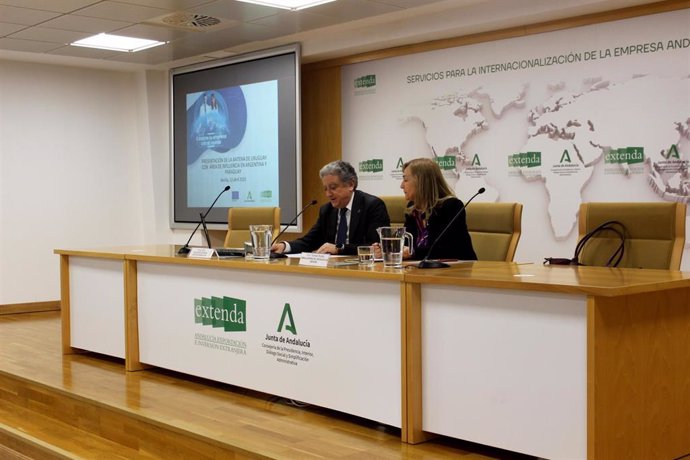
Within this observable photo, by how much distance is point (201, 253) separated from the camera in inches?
163

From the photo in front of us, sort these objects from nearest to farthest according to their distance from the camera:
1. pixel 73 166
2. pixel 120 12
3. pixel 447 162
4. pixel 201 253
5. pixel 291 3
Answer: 1. pixel 201 253
2. pixel 291 3
3. pixel 120 12
4. pixel 447 162
5. pixel 73 166

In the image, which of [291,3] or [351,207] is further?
[291,3]

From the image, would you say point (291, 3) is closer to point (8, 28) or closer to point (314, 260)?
point (8, 28)

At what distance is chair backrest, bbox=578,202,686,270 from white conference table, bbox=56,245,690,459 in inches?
28.6

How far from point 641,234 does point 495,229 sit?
0.75 metres

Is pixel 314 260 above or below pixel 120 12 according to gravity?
below

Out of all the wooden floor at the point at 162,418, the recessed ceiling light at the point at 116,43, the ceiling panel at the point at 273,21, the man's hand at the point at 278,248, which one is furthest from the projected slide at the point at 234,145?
the man's hand at the point at 278,248

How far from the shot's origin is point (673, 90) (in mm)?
4863

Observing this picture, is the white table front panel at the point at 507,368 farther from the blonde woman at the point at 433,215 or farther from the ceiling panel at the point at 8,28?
the ceiling panel at the point at 8,28

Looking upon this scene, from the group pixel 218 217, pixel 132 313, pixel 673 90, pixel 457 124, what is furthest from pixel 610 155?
pixel 218 217

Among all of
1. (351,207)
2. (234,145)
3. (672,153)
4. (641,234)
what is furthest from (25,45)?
(641,234)

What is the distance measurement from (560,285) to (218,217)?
5.14m

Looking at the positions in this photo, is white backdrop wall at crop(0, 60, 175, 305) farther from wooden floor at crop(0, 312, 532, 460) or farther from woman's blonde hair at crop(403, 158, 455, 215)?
woman's blonde hair at crop(403, 158, 455, 215)

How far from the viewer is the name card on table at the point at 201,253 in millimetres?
4074
